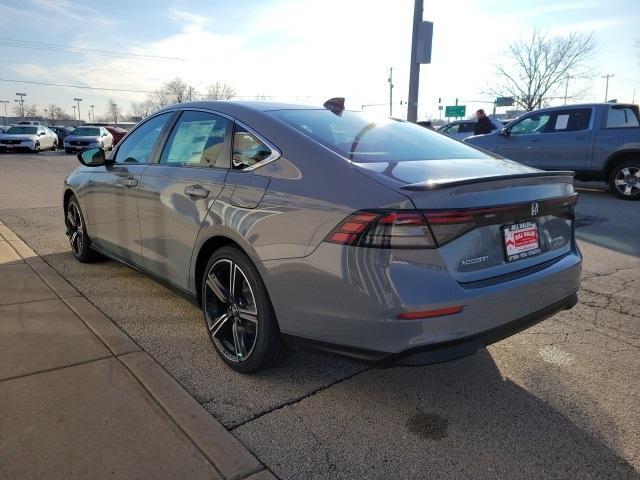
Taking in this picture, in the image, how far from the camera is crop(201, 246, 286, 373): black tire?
9.10 feet

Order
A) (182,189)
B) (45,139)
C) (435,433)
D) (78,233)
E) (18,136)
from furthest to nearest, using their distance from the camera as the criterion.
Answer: (45,139)
(18,136)
(78,233)
(182,189)
(435,433)

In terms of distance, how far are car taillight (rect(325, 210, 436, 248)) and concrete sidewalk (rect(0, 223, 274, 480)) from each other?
1090 mm

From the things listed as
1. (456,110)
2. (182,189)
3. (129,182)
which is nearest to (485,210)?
(182,189)

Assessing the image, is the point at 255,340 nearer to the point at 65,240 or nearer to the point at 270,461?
the point at 270,461

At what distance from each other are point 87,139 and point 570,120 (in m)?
24.6

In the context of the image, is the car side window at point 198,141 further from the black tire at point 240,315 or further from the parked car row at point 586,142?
the parked car row at point 586,142

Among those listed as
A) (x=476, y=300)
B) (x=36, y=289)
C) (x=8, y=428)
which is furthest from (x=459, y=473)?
(x=36, y=289)

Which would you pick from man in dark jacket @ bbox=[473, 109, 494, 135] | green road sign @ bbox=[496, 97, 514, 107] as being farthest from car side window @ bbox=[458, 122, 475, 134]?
green road sign @ bbox=[496, 97, 514, 107]

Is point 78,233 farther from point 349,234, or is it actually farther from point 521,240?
point 521,240

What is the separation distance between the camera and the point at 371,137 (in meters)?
3.18

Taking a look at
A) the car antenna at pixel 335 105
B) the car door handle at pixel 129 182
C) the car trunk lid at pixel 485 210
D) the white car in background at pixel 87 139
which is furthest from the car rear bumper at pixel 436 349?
the white car in background at pixel 87 139

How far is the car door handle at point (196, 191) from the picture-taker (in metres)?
3.14

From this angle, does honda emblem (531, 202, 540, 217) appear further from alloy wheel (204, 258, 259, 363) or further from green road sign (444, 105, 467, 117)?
green road sign (444, 105, 467, 117)

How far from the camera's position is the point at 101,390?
110 inches
